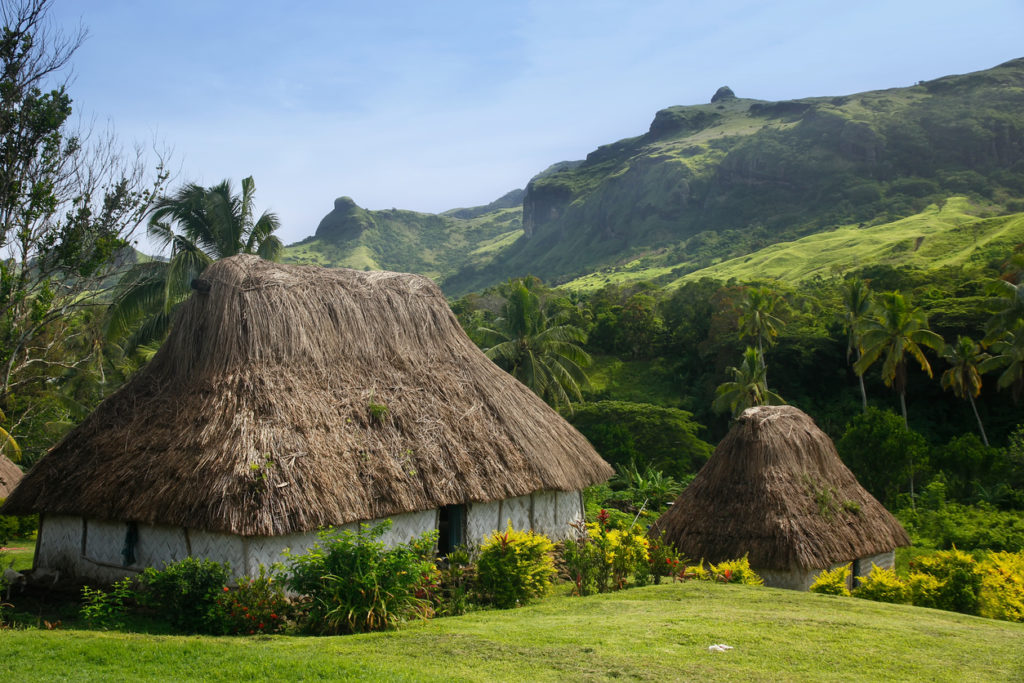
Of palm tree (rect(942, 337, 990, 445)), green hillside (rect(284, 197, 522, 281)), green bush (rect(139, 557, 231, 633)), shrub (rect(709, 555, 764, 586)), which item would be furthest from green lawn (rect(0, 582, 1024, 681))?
green hillside (rect(284, 197, 522, 281))

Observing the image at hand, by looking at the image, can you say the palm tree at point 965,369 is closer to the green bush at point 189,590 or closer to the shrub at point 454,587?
the shrub at point 454,587

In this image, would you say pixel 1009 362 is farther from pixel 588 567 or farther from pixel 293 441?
pixel 293 441

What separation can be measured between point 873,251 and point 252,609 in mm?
81213

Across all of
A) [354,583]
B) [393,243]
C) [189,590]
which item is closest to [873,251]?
[354,583]

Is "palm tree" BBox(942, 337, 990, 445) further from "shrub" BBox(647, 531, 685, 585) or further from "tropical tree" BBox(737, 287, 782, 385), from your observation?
"shrub" BBox(647, 531, 685, 585)

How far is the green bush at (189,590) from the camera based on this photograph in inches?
383

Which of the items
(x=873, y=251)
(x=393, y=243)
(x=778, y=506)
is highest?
(x=393, y=243)

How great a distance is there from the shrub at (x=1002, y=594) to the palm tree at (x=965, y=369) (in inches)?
1083

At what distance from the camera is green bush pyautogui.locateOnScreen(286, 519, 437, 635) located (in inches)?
362

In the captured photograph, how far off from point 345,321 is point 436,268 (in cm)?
15157

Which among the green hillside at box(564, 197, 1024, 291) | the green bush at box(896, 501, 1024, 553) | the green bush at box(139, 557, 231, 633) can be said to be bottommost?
the green bush at box(896, 501, 1024, 553)

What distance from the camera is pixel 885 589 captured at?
1266cm

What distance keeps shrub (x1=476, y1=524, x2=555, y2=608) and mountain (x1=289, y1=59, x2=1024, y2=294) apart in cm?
9057

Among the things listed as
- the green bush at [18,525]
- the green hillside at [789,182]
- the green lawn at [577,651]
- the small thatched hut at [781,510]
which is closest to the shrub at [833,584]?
the small thatched hut at [781,510]
